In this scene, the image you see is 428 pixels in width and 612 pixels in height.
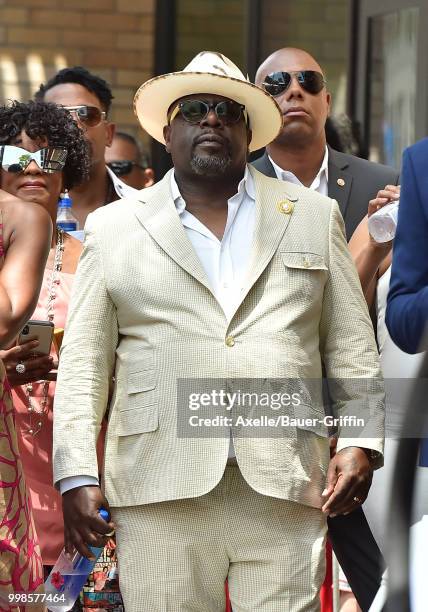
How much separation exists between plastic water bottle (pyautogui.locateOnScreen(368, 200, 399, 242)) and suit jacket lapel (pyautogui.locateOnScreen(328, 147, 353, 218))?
555 mm

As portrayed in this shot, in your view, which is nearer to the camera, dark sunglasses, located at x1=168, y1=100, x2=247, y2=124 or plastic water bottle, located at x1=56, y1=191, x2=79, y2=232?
dark sunglasses, located at x1=168, y1=100, x2=247, y2=124

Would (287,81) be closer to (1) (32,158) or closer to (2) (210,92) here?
(1) (32,158)

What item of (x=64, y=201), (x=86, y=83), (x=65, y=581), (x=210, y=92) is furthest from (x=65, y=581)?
(x=86, y=83)

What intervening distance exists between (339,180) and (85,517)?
1.95 metres

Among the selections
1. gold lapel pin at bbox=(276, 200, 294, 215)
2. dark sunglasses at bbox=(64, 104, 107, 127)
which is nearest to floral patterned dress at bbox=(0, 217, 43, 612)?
gold lapel pin at bbox=(276, 200, 294, 215)

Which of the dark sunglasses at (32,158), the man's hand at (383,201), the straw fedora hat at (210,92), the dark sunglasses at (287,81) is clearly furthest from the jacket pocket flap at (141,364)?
the dark sunglasses at (287,81)

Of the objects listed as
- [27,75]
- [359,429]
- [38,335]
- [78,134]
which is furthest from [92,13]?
[359,429]

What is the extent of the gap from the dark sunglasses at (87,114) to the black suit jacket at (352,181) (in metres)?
1.18

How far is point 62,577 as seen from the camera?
501 cm

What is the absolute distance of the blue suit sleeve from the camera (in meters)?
3.83

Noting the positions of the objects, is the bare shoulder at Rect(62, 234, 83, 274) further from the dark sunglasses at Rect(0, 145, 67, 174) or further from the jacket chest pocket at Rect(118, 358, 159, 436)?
the jacket chest pocket at Rect(118, 358, 159, 436)

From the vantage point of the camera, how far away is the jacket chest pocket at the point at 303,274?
449cm

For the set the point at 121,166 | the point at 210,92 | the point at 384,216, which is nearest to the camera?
the point at 210,92

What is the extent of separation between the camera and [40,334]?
5027 millimetres
